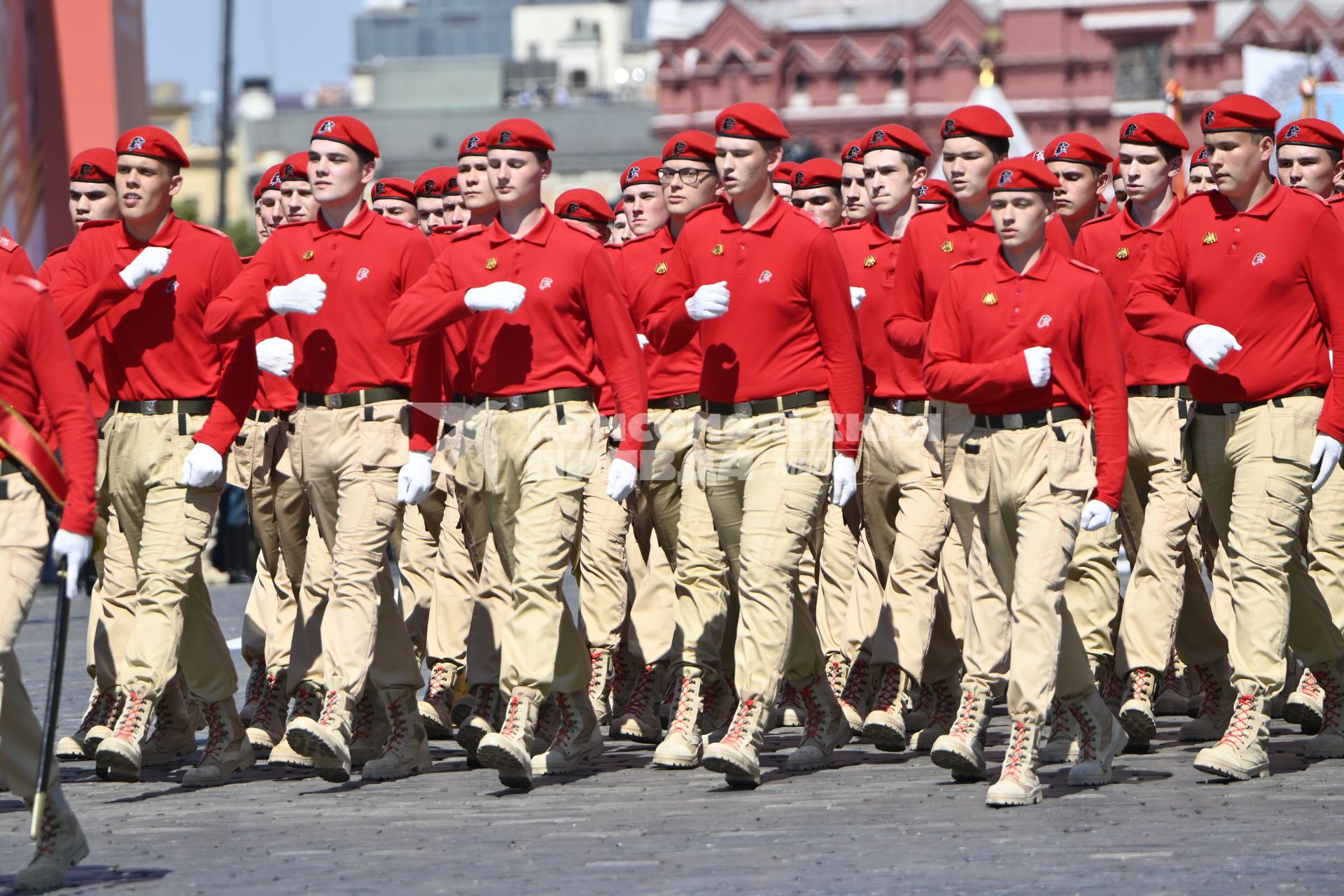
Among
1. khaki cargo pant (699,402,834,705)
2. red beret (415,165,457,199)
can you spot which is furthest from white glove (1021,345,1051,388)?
red beret (415,165,457,199)

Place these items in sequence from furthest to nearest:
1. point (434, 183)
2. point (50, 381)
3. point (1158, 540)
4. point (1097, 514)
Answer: point (434, 183)
point (1158, 540)
point (1097, 514)
point (50, 381)

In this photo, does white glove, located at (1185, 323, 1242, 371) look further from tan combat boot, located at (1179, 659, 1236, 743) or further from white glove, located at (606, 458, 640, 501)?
white glove, located at (606, 458, 640, 501)

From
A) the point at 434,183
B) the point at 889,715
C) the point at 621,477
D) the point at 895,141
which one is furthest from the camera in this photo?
the point at 434,183

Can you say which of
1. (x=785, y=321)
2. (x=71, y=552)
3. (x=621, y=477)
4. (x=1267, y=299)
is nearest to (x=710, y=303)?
(x=785, y=321)

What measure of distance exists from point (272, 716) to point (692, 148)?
3002 mm

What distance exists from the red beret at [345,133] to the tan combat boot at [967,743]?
3.08 m

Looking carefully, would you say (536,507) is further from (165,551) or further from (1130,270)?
(1130,270)

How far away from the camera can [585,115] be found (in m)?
102

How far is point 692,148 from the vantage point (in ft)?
35.1

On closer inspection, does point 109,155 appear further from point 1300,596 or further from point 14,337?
point 1300,596

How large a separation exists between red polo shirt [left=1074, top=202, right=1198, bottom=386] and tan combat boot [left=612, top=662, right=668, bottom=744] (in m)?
2.42

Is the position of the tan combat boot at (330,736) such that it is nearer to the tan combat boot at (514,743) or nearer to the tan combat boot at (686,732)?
the tan combat boot at (514,743)

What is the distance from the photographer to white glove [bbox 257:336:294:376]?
30.6 ft

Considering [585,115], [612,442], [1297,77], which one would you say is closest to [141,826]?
[612,442]
